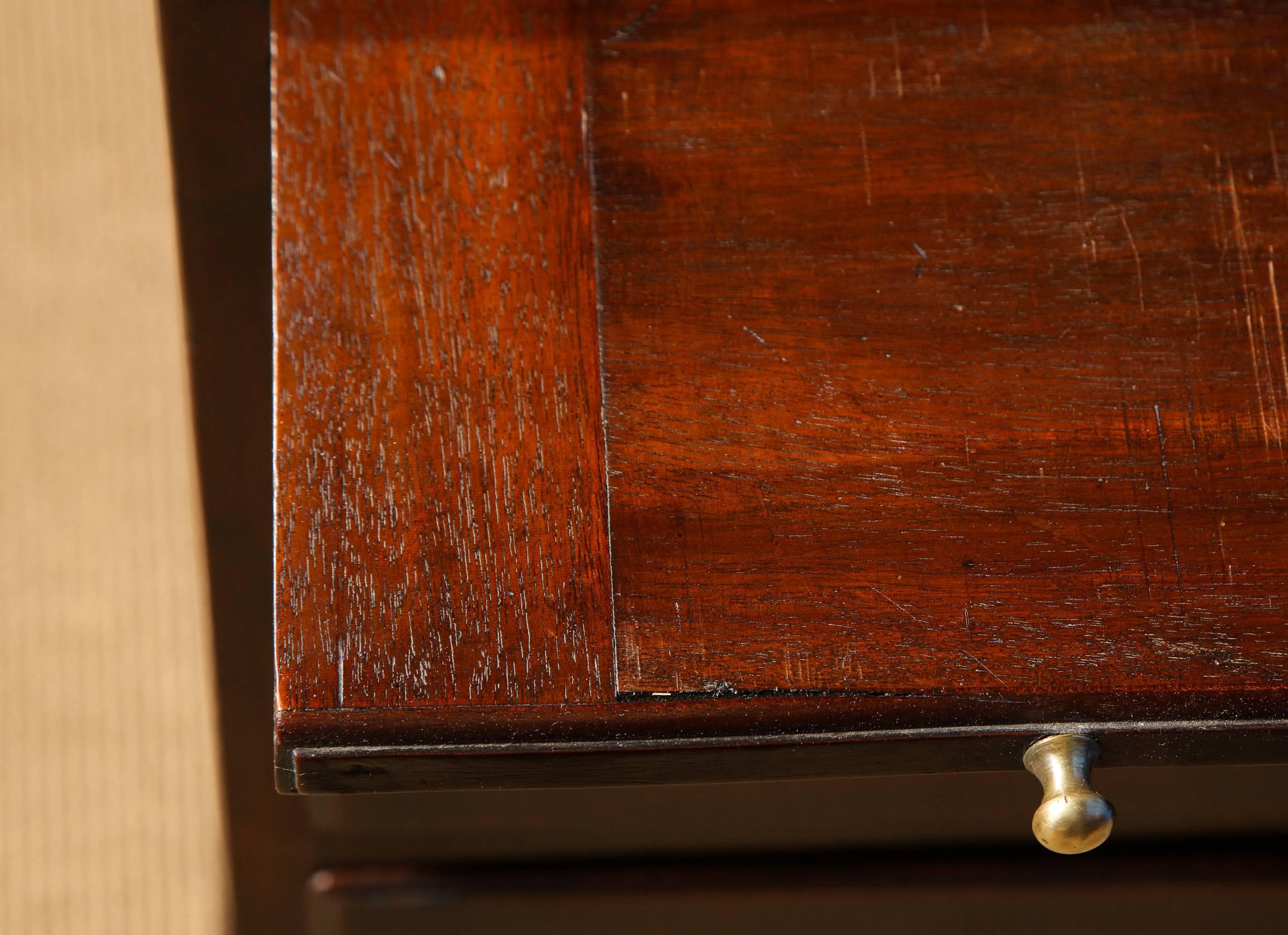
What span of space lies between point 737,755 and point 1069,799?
3.7 inches

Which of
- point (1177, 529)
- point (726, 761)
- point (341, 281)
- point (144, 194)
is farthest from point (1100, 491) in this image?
point (144, 194)

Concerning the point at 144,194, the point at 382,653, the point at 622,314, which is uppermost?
the point at 144,194

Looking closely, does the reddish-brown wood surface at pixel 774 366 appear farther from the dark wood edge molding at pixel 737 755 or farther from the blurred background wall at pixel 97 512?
the blurred background wall at pixel 97 512

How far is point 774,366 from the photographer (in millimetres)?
355

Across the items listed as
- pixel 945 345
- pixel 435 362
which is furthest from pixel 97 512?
pixel 945 345

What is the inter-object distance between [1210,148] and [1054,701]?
21 cm

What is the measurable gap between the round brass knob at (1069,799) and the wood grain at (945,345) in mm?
22

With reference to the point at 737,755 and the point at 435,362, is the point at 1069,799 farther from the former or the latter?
the point at 435,362

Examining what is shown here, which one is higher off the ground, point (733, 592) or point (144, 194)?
point (144, 194)

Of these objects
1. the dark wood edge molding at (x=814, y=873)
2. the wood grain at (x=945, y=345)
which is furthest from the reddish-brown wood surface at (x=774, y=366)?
the dark wood edge molding at (x=814, y=873)

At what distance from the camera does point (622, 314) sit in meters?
0.36

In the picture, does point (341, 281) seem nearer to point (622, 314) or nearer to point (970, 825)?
point (622, 314)

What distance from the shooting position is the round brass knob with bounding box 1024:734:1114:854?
318 mm

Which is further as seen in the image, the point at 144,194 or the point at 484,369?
the point at 144,194
